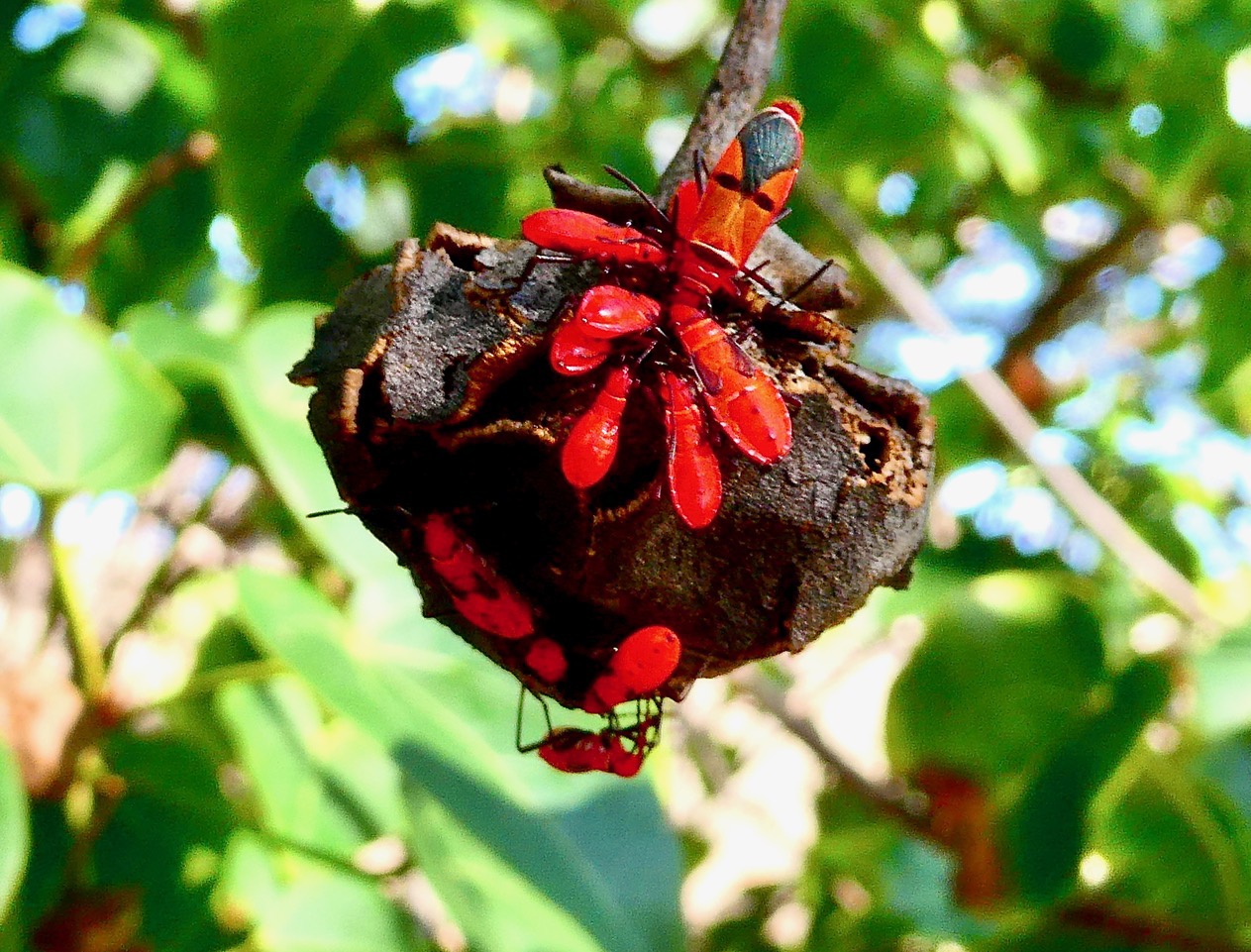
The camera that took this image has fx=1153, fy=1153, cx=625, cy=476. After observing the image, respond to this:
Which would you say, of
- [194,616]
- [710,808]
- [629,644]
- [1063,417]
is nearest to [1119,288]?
[1063,417]

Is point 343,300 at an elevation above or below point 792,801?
above

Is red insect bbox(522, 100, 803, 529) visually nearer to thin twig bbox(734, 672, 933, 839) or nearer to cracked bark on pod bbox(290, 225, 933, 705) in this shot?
cracked bark on pod bbox(290, 225, 933, 705)

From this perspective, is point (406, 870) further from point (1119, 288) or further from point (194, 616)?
point (1119, 288)

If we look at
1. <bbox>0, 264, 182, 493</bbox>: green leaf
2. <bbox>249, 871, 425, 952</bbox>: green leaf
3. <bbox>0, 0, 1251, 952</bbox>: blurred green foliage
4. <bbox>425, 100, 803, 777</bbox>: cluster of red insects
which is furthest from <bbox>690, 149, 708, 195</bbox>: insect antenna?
<bbox>249, 871, 425, 952</bbox>: green leaf

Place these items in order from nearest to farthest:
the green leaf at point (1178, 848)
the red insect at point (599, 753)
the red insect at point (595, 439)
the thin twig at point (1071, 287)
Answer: the red insect at point (595, 439), the red insect at point (599, 753), the green leaf at point (1178, 848), the thin twig at point (1071, 287)

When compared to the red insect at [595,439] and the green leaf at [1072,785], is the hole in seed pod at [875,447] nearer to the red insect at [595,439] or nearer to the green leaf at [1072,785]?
the red insect at [595,439]

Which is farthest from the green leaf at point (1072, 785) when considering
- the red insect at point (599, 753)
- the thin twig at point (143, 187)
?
the thin twig at point (143, 187)
